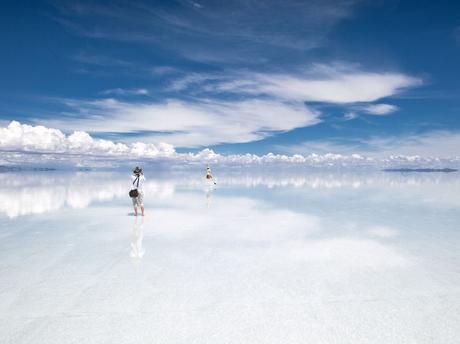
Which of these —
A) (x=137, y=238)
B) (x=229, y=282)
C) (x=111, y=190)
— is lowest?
(x=111, y=190)

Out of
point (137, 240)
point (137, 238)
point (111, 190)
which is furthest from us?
point (111, 190)

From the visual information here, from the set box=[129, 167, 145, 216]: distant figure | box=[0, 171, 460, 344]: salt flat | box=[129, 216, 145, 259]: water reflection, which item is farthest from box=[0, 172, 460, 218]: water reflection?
box=[0, 171, 460, 344]: salt flat

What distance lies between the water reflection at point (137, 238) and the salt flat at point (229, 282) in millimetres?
91

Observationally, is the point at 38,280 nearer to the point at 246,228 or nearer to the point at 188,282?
the point at 188,282

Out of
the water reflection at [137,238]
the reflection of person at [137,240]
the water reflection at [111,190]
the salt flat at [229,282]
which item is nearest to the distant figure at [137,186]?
the water reflection at [137,238]

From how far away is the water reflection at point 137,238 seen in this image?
1061 centimetres

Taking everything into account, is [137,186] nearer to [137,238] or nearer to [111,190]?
[137,238]

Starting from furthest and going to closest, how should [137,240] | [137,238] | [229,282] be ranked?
1. [137,238]
2. [137,240]
3. [229,282]

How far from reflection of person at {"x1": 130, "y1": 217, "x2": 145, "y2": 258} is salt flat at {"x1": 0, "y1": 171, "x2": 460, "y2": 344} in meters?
0.08

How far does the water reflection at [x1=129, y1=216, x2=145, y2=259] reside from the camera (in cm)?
1061

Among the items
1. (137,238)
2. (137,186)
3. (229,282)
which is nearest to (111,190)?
(137,186)

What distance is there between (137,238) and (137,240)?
0.35 meters

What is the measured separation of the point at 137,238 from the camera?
42.0 feet

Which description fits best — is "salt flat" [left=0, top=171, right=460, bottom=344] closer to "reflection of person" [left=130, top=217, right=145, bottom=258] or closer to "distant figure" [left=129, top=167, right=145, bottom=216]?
"reflection of person" [left=130, top=217, right=145, bottom=258]
